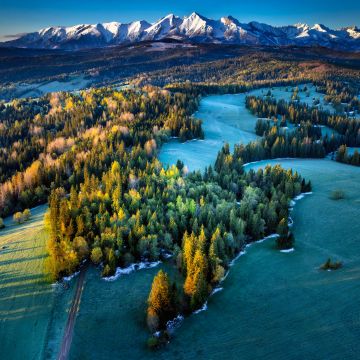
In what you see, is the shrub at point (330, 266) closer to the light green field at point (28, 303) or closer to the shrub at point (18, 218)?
the light green field at point (28, 303)

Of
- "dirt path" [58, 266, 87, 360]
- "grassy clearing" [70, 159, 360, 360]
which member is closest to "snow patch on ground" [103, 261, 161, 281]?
"grassy clearing" [70, 159, 360, 360]

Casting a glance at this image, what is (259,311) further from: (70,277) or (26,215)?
(26,215)

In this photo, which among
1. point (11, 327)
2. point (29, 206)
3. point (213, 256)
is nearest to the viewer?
point (11, 327)

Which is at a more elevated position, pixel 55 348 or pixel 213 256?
pixel 213 256

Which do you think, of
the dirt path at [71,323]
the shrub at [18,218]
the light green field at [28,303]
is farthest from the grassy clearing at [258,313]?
the shrub at [18,218]

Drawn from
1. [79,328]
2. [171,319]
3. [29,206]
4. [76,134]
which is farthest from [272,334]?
[76,134]

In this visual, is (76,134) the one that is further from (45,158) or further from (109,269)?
(109,269)
